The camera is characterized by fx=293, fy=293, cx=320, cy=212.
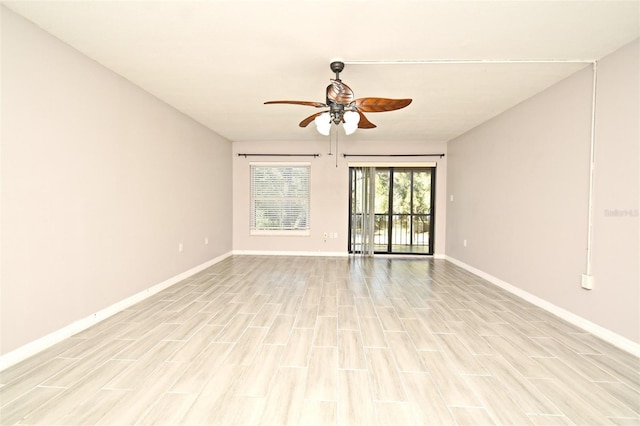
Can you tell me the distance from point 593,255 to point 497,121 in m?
2.37

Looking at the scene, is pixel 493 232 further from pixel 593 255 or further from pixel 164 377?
pixel 164 377

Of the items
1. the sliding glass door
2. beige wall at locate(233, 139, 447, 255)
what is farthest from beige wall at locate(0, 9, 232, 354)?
the sliding glass door

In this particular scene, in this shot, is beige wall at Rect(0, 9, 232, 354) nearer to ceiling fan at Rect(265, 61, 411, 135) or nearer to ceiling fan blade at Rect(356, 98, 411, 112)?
ceiling fan at Rect(265, 61, 411, 135)

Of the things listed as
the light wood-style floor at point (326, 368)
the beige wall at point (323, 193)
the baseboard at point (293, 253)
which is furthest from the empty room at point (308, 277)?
the baseboard at point (293, 253)

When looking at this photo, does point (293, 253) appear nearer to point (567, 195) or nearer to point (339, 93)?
point (339, 93)

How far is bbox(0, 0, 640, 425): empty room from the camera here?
5.70ft

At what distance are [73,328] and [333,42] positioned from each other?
126 inches

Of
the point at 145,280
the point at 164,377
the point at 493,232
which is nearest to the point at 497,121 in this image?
the point at 493,232

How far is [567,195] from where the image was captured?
293cm

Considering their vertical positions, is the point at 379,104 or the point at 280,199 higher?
the point at 379,104

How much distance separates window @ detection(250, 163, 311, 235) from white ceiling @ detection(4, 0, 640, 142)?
2704 millimetres

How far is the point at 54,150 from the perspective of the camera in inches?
90.0

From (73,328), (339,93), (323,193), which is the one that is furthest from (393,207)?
(73,328)

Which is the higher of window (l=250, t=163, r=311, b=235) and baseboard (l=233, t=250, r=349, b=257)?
window (l=250, t=163, r=311, b=235)
